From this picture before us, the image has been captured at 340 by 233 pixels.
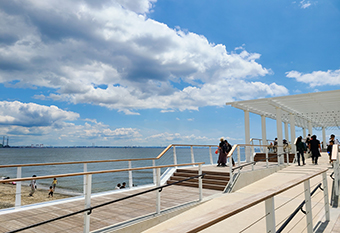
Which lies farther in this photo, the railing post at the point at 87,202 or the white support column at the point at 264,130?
the white support column at the point at 264,130

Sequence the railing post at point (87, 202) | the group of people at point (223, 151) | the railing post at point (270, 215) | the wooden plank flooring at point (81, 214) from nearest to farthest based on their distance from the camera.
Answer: the railing post at point (270, 215)
the railing post at point (87, 202)
the wooden plank flooring at point (81, 214)
the group of people at point (223, 151)

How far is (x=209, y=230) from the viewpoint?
5.12 m

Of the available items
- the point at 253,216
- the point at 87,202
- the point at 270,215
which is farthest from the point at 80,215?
the point at 270,215

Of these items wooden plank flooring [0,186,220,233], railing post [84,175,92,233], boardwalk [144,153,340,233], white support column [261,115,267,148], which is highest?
white support column [261,115,267,148]

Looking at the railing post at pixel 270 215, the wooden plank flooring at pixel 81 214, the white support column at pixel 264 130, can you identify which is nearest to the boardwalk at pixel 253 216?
the wooden plank flooring at pixel 81 214

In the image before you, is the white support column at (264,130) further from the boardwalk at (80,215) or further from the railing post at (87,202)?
the railing post at (87,202)

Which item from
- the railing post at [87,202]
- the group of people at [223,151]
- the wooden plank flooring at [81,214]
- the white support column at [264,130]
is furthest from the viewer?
the white support column at [264,130]

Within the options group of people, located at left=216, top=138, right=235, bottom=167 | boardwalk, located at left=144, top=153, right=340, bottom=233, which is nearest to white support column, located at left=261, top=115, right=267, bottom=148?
group of people, located at left=216, top=138, right=235, bottom=167

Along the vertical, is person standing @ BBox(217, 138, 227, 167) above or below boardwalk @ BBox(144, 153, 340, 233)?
above

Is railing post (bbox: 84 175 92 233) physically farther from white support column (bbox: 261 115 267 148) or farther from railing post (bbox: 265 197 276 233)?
white support column (bbox: 261 115 267 148)

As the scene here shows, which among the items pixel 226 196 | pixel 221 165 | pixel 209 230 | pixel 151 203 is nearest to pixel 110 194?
pixel 151 203

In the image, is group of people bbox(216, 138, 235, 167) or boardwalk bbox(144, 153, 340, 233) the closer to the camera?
boardwalk bbox(144, 153, 340, 233)

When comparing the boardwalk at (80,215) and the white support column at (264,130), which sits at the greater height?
the white support column at (264,130)

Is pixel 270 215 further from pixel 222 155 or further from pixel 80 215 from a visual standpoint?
pixel 222 155
